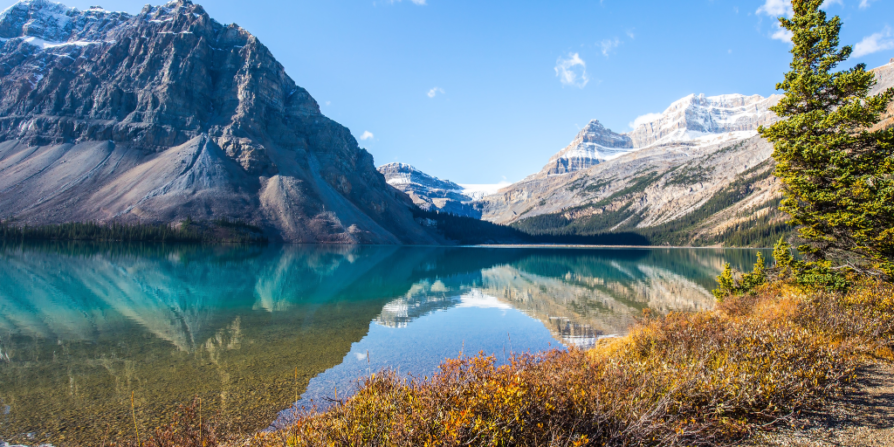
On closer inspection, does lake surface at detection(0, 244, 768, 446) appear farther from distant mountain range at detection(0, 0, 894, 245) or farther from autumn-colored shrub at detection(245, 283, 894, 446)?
distant mountain range at detection(0, 0, 894, 245)

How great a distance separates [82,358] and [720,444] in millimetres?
18358

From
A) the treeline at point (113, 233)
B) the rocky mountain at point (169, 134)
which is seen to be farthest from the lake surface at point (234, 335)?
the rocky mountain at point (169, 134)

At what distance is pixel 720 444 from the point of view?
5.77 m

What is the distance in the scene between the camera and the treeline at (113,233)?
91250 millimetres

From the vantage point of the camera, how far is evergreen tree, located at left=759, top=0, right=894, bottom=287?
563 inches

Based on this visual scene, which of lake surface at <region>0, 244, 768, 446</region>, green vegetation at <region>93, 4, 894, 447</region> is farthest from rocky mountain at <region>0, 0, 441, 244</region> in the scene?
green vegetation at <region>93, 4, 894, 447</region>

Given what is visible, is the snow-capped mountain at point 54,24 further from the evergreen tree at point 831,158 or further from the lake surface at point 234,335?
the evergreen tree at point 831,158

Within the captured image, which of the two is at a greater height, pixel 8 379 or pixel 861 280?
pixel 861 280

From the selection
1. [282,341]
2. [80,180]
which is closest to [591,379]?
[282,341]

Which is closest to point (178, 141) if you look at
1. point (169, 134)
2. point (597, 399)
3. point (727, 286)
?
point (169, 134)

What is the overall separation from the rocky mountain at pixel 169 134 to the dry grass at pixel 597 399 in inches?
4681

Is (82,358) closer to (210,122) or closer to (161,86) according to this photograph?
(210,122)

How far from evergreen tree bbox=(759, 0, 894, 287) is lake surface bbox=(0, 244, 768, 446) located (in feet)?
31.2

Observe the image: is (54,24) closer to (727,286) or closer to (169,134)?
(169,134)
